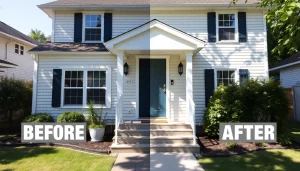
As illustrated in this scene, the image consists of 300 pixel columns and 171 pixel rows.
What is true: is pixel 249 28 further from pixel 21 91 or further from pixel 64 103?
pixel 21 91

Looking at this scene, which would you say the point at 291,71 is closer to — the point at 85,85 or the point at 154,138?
the point at 154,138

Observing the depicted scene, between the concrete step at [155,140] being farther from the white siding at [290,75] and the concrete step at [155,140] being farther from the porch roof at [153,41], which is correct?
the white siding at [290,75]

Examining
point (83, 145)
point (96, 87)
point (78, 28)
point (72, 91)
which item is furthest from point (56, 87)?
point (83, 145)

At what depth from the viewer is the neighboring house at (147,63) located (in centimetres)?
853

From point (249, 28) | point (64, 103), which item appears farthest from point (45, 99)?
point (249, 28)

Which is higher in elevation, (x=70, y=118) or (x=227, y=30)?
(x=227, y=30)

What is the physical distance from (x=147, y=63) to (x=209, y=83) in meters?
2.67

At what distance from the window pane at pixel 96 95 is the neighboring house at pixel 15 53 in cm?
600

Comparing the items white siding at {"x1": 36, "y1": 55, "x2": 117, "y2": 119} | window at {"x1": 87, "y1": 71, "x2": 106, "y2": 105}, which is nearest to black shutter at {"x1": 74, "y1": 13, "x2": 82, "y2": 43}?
white siding at {"x1": 36, "y1": 55, "x2": 117, "y2": 119}

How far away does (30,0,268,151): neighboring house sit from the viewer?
8.53 metres

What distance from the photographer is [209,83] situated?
860 centimetres

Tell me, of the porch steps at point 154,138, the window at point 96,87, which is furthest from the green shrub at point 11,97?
the porch steps at point 154,138

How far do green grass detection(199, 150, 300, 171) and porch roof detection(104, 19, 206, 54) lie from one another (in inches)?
143

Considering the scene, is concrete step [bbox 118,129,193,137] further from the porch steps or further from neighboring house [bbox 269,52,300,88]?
neighboring house [bbox 269,52,300,88]
